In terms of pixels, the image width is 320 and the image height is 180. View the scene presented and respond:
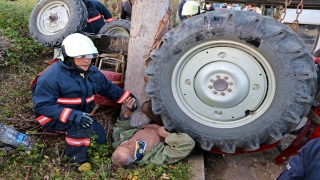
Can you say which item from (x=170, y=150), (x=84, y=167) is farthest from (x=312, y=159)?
(x=84, y=167)

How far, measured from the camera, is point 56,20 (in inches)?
206

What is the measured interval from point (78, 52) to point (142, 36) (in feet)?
2.70

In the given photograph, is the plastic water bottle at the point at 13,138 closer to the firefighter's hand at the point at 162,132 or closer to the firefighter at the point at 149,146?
the firefighter at the point at 149,146

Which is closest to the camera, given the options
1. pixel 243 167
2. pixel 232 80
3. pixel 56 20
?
pixel 232 80

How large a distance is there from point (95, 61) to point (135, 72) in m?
1.04

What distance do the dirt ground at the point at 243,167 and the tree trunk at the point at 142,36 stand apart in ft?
3.02

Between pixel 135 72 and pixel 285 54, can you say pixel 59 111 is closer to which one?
pixel 135 72

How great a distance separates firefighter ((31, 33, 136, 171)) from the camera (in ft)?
10.0

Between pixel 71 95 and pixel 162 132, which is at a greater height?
pixel 71 95

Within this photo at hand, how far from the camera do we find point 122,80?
4055 mm

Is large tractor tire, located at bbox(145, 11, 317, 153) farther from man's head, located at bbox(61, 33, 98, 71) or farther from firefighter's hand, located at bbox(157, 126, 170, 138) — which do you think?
man's head, located at bbox(61, 33, 98, 71)

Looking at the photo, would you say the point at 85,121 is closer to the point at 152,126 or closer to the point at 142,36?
the point at 152,126

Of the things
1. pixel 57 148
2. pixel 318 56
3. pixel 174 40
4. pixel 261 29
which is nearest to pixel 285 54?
pixel 261 29

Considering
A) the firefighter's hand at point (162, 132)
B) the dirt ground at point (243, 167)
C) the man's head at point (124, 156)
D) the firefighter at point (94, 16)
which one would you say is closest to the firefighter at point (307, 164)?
the dirt ground at point (243, 167)
